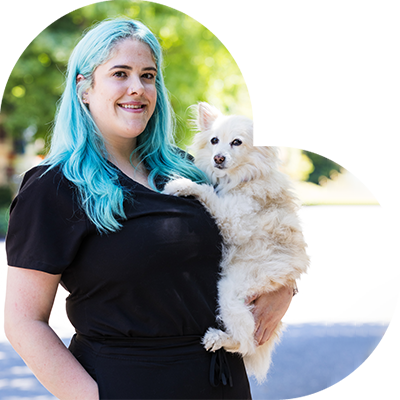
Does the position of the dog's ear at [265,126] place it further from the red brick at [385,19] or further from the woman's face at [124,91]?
the woman's face at [124,91]

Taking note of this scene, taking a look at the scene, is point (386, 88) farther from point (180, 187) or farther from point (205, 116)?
point (205, 116)

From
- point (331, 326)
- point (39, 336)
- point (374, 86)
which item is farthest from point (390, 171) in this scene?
point (331, 326)

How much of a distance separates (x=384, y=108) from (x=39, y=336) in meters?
1.74

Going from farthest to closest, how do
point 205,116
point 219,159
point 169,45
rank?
point 169,45 → point 205,116 → point 219,159

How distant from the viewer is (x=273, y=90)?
12.7m

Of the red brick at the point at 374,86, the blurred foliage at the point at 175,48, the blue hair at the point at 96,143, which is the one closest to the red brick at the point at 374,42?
the red brick at the point at 374,86

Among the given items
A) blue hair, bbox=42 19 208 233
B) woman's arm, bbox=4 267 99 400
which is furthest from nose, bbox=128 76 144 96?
woman's arm, bbox=4 267 99 400

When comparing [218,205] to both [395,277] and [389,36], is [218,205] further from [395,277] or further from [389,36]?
[395,277]

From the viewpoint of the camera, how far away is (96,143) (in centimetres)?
214

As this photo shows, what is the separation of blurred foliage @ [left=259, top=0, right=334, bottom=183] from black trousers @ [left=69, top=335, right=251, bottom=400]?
95.9 feet

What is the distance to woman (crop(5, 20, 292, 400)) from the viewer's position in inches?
70.2

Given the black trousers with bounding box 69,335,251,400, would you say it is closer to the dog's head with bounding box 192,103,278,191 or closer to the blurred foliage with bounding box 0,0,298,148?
the dog's head with bounding box 192,103,278,191

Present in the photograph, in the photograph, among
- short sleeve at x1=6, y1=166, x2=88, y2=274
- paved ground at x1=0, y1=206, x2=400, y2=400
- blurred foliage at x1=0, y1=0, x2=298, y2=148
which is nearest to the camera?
short sleeve at x1=6, y1=166, x2=88, y2=274

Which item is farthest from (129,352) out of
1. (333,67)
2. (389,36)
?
(389,36)
